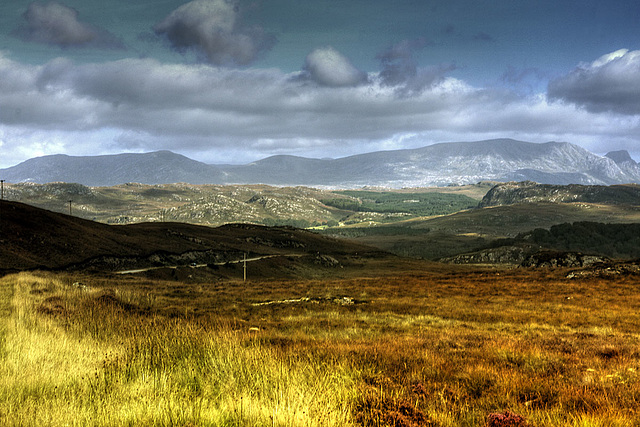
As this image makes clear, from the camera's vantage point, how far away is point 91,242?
7406cm

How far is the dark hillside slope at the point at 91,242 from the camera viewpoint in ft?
196

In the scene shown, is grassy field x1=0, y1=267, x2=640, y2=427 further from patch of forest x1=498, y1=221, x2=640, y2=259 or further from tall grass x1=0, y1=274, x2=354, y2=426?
patch of forest x1=498, y1=221, x2=640, y2=259

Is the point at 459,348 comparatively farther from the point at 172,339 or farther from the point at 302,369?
the point at 172,339

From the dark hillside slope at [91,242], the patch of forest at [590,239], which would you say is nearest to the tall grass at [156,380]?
the dark hillside slope at [91,242]

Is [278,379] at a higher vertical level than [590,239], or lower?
higher

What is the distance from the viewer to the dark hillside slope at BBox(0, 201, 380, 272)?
59675 mm

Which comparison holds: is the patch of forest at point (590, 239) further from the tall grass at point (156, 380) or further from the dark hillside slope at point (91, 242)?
the tall grass at point (156, 380)

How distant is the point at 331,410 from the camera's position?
6191 millimetres

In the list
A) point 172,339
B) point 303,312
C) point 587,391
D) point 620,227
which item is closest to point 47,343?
point 172,339

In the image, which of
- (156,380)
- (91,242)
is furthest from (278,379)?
(91,242)

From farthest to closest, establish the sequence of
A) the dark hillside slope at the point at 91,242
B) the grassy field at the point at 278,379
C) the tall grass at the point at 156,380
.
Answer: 1. the dark hillside slope at the point at 91,242
2. the grassy field at the point at 278,379
3. the tall grass at the point at 156,380

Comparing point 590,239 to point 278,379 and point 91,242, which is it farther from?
point 278,379

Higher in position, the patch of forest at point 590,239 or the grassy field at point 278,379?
the grassy field at point 278,379

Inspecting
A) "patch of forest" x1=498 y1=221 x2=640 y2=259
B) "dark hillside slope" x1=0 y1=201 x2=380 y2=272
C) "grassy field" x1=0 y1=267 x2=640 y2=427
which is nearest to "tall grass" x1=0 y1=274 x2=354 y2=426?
"grassy field" x1=0 y1=267 x2=640 y2=427
